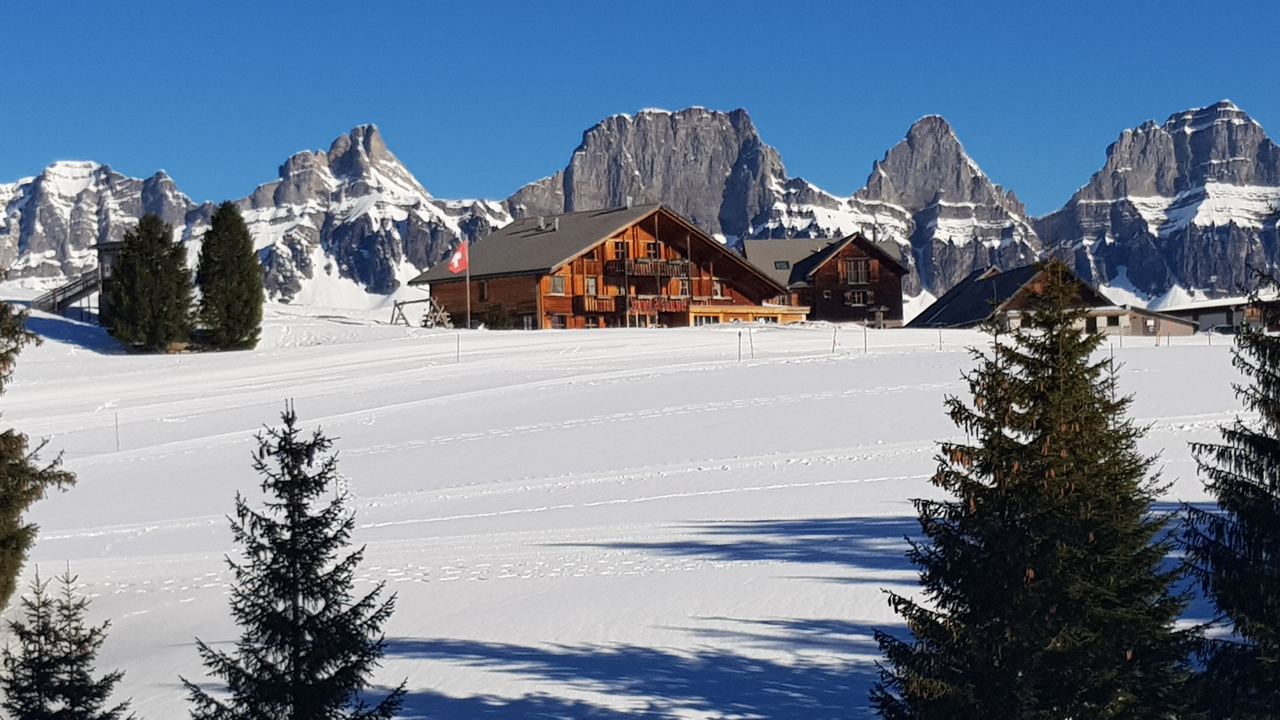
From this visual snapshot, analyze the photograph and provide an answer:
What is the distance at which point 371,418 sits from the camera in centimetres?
3838

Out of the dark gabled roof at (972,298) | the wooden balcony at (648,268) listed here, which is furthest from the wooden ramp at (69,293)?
the dark gabled roof at (972,298)

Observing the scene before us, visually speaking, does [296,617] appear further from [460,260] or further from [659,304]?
[659,304]

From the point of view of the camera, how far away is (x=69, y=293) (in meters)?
65.3

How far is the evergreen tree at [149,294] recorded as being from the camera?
54.9 m

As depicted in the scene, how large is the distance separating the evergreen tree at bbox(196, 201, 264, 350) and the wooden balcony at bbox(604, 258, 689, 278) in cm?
2046

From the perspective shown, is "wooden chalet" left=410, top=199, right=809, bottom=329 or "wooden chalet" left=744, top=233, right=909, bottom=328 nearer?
"wooden chalet" left=410, top=199, right=809, bottom=329

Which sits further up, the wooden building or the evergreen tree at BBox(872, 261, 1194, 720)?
the wooden building

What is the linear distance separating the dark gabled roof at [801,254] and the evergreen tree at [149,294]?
48355 mm

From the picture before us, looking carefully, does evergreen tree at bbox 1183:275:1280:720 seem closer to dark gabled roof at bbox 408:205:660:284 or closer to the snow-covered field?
the snow-covered field

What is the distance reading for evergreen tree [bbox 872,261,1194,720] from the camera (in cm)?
997

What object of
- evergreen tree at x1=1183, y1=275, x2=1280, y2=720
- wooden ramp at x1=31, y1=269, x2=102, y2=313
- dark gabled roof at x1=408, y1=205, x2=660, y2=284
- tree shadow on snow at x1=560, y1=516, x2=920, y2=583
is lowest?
tree shadow on snow at x1=560, y1=516, x2=920, y2=583

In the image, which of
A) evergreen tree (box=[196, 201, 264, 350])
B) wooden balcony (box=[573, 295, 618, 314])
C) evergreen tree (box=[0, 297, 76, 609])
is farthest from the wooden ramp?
evergreen tree (box=[0, 297, 76, 609])

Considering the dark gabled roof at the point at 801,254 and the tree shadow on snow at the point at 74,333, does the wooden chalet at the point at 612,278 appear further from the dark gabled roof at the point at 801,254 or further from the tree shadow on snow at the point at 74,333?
the dark gabled roof at the point at 801,254

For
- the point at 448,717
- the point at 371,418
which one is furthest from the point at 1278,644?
the point at 371,418
